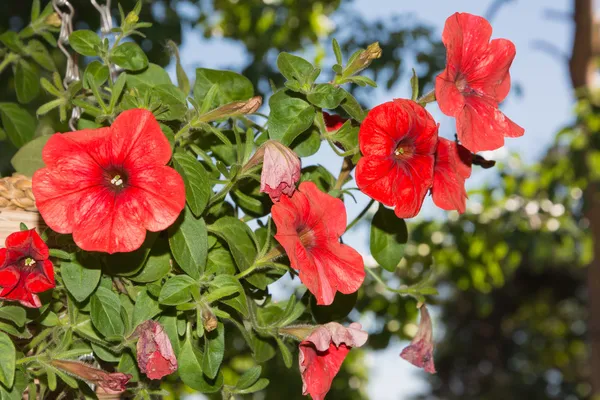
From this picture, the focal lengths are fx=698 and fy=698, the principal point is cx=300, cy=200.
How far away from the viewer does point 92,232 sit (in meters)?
0.52

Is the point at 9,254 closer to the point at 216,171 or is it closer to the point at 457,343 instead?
the point at 216,171

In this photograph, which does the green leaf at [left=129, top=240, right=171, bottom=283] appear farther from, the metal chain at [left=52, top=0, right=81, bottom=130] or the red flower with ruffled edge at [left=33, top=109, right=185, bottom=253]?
the metal chain at [left=52, top=0, right=81, bottom=130]

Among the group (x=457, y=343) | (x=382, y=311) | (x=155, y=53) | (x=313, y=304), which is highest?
(x=313, y=304)

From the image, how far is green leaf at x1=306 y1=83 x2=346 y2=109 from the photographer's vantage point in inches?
24.3

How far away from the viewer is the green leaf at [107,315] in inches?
23.5

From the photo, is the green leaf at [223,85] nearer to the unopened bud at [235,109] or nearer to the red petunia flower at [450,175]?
the unopened bud at [235,109]

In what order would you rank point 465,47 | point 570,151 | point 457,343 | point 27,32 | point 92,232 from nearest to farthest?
point 92,232 → point 465,47 → point 27,32 → point 570,151 → point 457,343

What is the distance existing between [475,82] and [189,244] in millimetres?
296

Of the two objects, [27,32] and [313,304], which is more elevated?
[27,32]

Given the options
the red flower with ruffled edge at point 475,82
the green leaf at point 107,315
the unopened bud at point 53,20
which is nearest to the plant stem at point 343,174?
the red flower with ruffled edge at point 475,82

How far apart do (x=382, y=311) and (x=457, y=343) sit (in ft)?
13.9

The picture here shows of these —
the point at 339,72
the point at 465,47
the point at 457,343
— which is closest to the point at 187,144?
the point at 339,72

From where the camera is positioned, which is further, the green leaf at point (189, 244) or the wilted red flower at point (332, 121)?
the wilted red flower at point (332, 121)

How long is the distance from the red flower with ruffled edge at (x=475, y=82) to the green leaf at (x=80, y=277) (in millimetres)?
325
